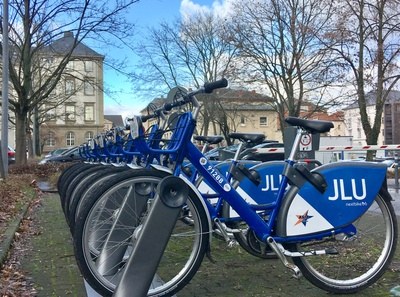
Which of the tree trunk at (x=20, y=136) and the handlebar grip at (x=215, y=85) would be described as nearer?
the handlebar grip at (x=215, y=85)

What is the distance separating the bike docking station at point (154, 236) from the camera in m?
3.08

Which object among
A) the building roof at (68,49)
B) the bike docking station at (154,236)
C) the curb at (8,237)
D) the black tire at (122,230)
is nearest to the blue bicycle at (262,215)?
the black tire at (122,230)

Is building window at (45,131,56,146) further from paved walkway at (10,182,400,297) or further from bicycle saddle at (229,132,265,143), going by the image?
bicycle saddle at (229,132,265,143)

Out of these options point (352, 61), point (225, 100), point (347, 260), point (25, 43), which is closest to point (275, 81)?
point (352, 61)

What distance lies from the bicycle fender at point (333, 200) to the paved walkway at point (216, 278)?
0.56 meters

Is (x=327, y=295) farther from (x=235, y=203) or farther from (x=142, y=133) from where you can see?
→ (x=142, y=133)

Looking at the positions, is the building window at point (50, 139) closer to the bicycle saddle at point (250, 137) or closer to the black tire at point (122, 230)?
the bicycle saddle at point (250, 137)

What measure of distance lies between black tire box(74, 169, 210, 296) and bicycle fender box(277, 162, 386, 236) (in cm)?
65

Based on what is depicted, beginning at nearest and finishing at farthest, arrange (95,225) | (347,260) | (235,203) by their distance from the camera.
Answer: (95,225) → (235,203) → (347,260)

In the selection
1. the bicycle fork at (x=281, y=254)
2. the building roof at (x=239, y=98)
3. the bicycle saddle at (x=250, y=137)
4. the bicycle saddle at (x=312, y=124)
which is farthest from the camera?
the building roof at (x=239, y=98)

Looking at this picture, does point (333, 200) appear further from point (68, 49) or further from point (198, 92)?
point (68, 49)

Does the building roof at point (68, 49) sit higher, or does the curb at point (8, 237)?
the building roof at point (68, 49)

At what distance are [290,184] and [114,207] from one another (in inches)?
51.5

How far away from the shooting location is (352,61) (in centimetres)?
2491
